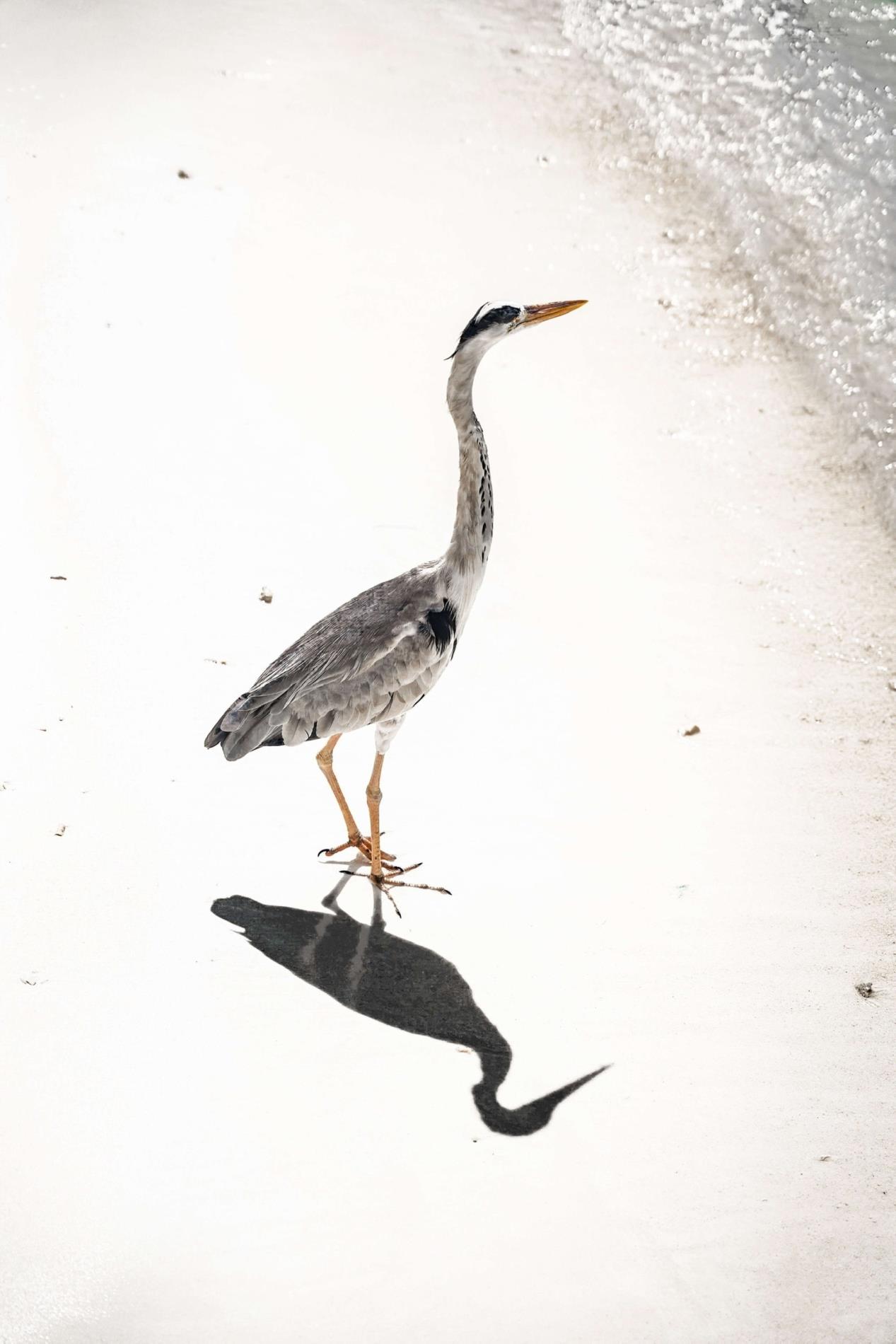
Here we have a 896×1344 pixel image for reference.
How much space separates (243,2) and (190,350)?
214 inches

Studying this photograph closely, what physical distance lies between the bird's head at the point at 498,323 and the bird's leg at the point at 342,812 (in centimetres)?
169

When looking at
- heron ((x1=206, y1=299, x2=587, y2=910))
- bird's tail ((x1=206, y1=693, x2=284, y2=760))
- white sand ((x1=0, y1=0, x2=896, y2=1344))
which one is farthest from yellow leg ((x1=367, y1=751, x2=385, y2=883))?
bird's tail ((x1=206, y1=693, x2=284, y2=760))

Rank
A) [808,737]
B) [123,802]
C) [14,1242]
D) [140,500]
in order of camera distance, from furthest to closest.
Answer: [140,500] < [808,737] < [123,802] < [14,1242]

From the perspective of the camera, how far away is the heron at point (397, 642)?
5125mm

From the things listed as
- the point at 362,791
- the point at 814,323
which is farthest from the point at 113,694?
the point at 814,323

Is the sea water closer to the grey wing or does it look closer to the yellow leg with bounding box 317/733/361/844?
the grey wing

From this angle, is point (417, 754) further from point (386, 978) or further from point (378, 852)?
point (386, 978)

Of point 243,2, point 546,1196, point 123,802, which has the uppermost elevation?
point 243,2

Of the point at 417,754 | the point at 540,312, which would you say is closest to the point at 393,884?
the point at 417,754

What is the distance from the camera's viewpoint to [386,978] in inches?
198

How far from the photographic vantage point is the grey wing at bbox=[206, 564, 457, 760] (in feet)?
16.8

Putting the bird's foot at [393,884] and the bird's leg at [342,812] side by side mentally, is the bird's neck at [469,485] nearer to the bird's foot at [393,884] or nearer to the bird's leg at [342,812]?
the bird's leg at [342,812]

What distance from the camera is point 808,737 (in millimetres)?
6469

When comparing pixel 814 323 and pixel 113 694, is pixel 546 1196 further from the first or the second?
pixel 814 323
